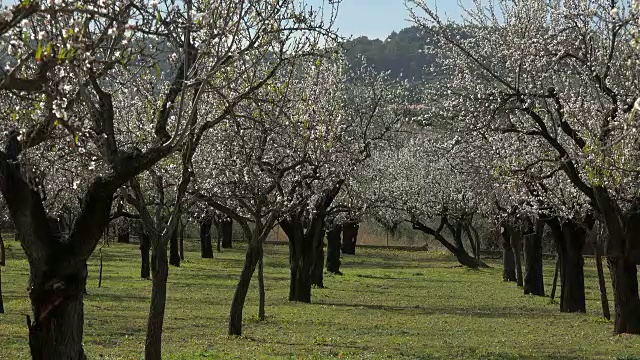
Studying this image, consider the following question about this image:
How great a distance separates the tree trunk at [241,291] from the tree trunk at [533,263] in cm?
1754

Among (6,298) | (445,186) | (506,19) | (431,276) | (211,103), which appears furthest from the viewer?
(445,186)

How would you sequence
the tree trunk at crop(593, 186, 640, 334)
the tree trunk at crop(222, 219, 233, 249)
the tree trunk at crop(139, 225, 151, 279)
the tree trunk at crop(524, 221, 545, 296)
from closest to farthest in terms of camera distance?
the tree trunk at crop(593, 186, 640, 334)
the tree trunk at crop(524, 221, 545, 296)
the tree trunk at crop(139, 225, 151, 279)
the tree trunk at crop(222, 219, 233, 249)

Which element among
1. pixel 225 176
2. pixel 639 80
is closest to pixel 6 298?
pixel 225 176

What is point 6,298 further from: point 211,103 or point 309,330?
point 211,103

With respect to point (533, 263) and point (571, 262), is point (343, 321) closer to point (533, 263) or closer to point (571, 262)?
point (571, 262)

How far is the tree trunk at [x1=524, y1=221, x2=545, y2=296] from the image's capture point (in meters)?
36.5

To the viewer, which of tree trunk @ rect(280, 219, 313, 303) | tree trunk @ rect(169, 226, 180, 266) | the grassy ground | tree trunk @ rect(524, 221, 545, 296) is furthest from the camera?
tree trunk @ rect(169, 226, 180, 266)

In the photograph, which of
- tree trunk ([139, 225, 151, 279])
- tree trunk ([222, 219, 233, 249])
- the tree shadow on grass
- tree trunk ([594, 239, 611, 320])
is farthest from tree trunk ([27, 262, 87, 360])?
tree trunk ([222, 219, 233, 249])

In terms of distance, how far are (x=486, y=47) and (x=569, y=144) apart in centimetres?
441

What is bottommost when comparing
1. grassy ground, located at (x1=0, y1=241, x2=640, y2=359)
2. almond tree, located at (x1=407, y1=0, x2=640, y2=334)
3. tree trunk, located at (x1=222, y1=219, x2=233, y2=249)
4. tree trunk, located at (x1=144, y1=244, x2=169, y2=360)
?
grassy ground, located at (x1=0, y1=241, x2=640, y2=359)

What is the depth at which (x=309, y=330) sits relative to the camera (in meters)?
22.3

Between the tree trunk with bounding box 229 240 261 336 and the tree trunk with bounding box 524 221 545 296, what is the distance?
1754cm

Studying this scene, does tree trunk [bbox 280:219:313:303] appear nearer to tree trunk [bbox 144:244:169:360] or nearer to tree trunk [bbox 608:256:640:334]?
tree trunk [bbox 608:256:640:334]

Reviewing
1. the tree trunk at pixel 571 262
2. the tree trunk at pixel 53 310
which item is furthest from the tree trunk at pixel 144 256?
the tree trunk at pixel 53 310
